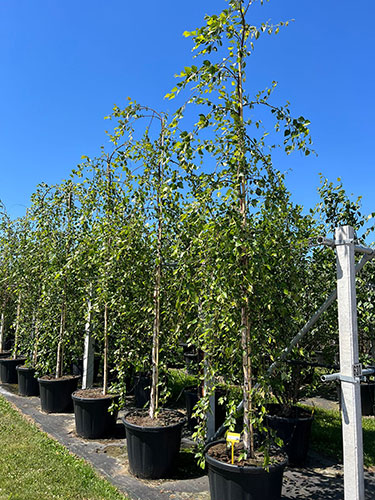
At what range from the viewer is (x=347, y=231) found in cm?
231

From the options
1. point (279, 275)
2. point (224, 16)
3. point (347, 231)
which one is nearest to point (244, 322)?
point (279, 275)

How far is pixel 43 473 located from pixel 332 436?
10.6 ft

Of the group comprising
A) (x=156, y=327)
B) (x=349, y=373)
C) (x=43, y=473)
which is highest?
(x=156, y=327)

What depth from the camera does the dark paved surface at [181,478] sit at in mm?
3152

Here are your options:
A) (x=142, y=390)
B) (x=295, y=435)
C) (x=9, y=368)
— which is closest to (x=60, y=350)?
(x=142, y=390)

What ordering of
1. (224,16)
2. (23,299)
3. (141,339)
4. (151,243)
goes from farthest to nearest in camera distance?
1. (23,299)
2. (141,339)
3. (151,243)
4. (224,16)

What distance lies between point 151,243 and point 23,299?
152 inches

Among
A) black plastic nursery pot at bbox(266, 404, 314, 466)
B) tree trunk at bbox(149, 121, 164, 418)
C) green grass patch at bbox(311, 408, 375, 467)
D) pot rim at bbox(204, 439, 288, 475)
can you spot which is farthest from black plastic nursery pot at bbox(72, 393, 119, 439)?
green grass patch at bbox(311, 408, 375, 467)

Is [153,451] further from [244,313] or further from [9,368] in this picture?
[9,368]

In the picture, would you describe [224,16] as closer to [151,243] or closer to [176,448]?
[151,243]

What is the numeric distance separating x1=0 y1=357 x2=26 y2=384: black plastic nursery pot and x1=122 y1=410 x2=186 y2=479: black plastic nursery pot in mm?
4943

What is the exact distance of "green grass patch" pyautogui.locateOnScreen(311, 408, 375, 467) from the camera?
13.5 ft

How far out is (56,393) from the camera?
213 inches

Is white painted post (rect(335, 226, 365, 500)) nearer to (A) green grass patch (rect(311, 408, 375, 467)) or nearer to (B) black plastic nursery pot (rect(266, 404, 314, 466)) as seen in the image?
(B) black plastic nursery pot (rect(266, 404, 314, 466))
